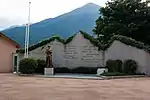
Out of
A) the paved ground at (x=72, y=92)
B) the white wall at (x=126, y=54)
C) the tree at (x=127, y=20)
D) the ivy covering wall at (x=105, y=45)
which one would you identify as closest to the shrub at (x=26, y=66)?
the ivy covering wall at (x=105, y=45)

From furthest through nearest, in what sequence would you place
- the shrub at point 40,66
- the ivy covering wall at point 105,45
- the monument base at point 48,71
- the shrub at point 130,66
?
the shrub at point 40,66 → the ivy covering wall at point 105,45 → the monument base at point 48,71 → the shrub at point 130,66

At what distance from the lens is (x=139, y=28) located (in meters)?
35.2

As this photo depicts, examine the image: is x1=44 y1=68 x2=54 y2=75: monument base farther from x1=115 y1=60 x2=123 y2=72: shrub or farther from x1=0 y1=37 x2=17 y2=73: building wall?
x1=0 y1=37 x2=17 y2=73: building wall

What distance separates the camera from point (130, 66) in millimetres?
27031

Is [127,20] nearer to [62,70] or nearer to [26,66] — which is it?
[62,70]

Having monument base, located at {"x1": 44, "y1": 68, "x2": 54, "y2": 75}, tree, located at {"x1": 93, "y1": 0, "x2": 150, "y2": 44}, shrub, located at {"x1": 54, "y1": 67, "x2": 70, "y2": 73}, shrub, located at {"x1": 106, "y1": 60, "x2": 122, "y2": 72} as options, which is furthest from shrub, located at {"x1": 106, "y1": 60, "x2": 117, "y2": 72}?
tree, located at {"x1": 93, "y1": 0, "x2": 150, "y2": 44}

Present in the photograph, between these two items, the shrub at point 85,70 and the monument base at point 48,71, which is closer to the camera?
the monument base at point 48,71

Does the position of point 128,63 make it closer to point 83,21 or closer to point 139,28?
point 139,28

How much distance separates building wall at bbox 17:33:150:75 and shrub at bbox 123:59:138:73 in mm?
551

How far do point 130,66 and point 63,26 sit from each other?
33.7 metres

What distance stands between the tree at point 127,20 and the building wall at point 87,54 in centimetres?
669

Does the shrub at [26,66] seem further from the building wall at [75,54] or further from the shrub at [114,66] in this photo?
the shrub at [114,66]

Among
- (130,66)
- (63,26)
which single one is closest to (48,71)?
(130,66)

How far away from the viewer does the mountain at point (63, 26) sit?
5193 cm
